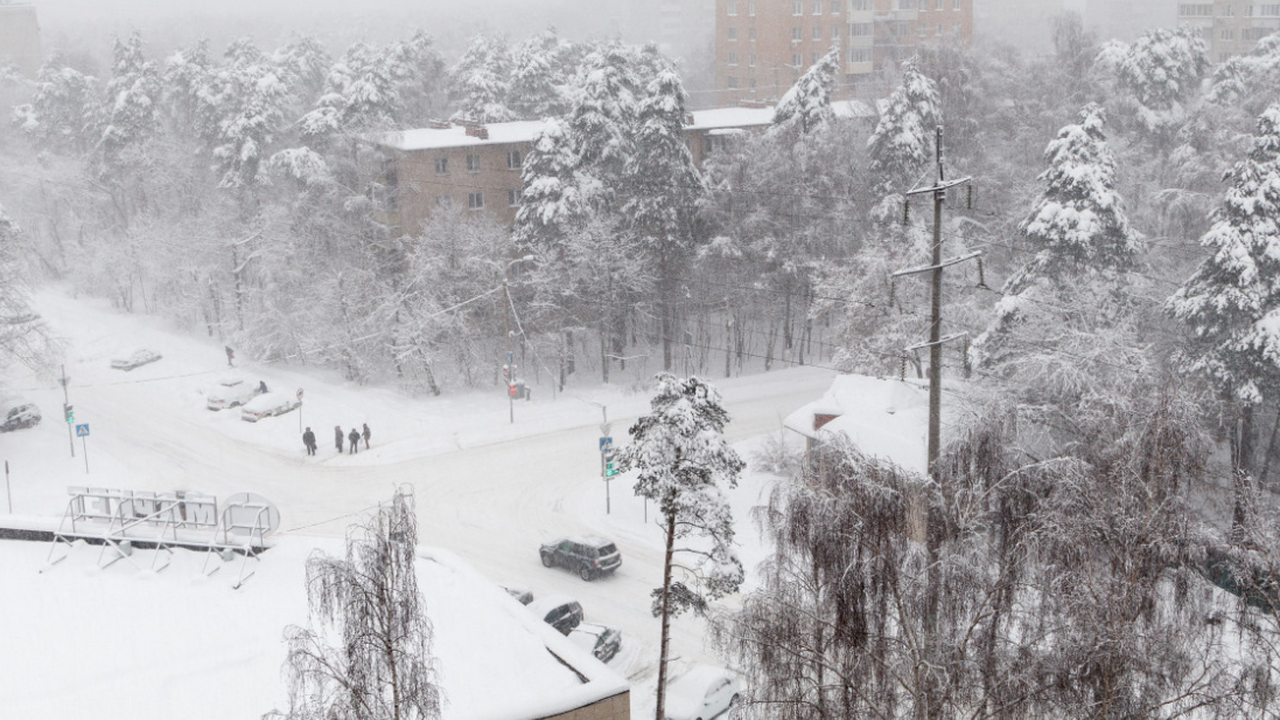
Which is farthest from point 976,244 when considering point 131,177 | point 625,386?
point 131,177

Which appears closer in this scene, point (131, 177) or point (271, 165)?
point (271, 165)

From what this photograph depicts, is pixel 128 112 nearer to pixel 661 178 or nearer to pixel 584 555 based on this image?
pixel 661 178

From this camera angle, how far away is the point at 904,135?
41.7 meters

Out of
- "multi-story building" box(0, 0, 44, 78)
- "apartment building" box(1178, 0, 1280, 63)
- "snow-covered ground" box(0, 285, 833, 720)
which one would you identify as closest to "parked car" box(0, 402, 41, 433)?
"snow-covered ground" box(0, 285, 833, 720)

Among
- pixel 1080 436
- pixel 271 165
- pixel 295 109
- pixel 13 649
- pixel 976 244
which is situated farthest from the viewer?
pixel 295 109

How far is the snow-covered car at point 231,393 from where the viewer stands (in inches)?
1634

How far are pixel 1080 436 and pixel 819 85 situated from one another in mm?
31488

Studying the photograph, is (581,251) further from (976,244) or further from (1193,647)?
(1193,647)

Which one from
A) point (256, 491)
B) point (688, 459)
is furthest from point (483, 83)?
point (688, 459)

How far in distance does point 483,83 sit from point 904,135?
1010 inches

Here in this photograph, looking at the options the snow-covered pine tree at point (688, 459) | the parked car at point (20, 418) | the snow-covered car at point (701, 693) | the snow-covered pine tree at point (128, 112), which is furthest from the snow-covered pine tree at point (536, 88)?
the snow-covered pine tree at point (688, 459)

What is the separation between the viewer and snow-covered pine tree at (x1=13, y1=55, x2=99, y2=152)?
68062 millimetres

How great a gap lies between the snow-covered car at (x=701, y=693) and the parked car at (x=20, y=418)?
93.7ft

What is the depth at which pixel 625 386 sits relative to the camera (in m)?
44.9
